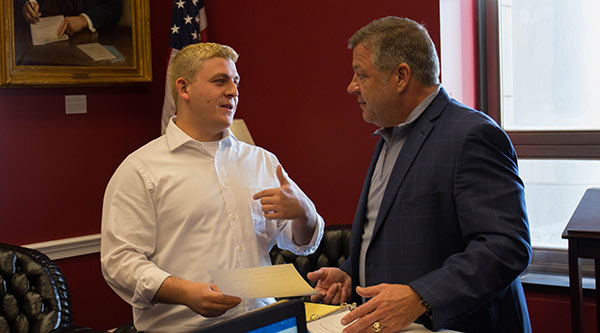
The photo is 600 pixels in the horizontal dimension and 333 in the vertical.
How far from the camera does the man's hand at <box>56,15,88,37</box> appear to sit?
422 centimetres

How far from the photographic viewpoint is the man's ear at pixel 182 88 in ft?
7.63

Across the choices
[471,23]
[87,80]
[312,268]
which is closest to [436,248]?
[312,268]

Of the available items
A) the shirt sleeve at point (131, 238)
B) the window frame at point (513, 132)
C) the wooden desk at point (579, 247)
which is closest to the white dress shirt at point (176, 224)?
the shirt sleeve at point (131, 238)

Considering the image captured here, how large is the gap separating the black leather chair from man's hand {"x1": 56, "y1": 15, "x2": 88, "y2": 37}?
78.5 inches

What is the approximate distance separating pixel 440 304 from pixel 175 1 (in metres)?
3.60

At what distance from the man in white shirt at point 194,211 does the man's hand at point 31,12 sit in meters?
2.17

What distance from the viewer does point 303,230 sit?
7.55ft

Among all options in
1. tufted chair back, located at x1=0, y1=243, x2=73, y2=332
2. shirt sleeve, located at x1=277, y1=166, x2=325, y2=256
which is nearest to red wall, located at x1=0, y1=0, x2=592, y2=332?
tufted chair back, located at x1=0, y1=243, x2=73, y2=332

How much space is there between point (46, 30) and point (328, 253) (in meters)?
2.55

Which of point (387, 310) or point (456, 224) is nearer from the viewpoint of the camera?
point (387, 310)

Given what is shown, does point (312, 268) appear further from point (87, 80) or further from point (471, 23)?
point (87, 80)

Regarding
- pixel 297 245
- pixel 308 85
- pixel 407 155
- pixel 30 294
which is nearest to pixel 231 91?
pixel 297 245

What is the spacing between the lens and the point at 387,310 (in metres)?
1.55

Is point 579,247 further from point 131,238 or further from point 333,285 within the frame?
point 131,238
